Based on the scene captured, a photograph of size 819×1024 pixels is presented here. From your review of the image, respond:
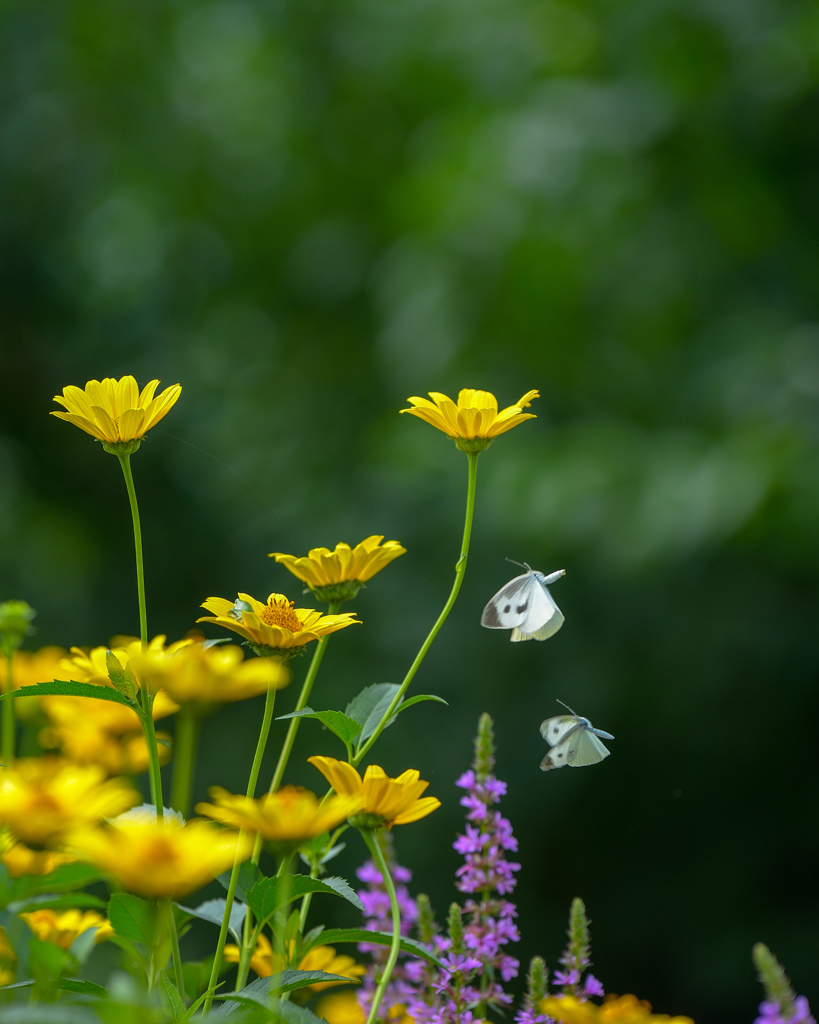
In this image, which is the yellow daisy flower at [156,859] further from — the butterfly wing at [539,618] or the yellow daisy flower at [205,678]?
the butterfly wing at [539,618]

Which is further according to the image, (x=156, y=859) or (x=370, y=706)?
(x=370, y=706)

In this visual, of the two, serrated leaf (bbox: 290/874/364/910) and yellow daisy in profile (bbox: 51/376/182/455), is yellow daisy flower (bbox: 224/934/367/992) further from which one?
yellow daisy in profile (bbox: 51/376/182/455)

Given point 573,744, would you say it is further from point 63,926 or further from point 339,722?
point 63,926

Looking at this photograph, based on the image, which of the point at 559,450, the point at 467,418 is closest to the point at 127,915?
the point at 467,418

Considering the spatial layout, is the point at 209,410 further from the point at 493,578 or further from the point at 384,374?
the point at 493,578

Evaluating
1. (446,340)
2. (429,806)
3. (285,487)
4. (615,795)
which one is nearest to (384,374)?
(285,487)

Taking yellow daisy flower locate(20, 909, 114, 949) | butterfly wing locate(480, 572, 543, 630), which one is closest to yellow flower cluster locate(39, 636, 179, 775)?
yellow daisy flower locate(20, 909, 114, 949)
